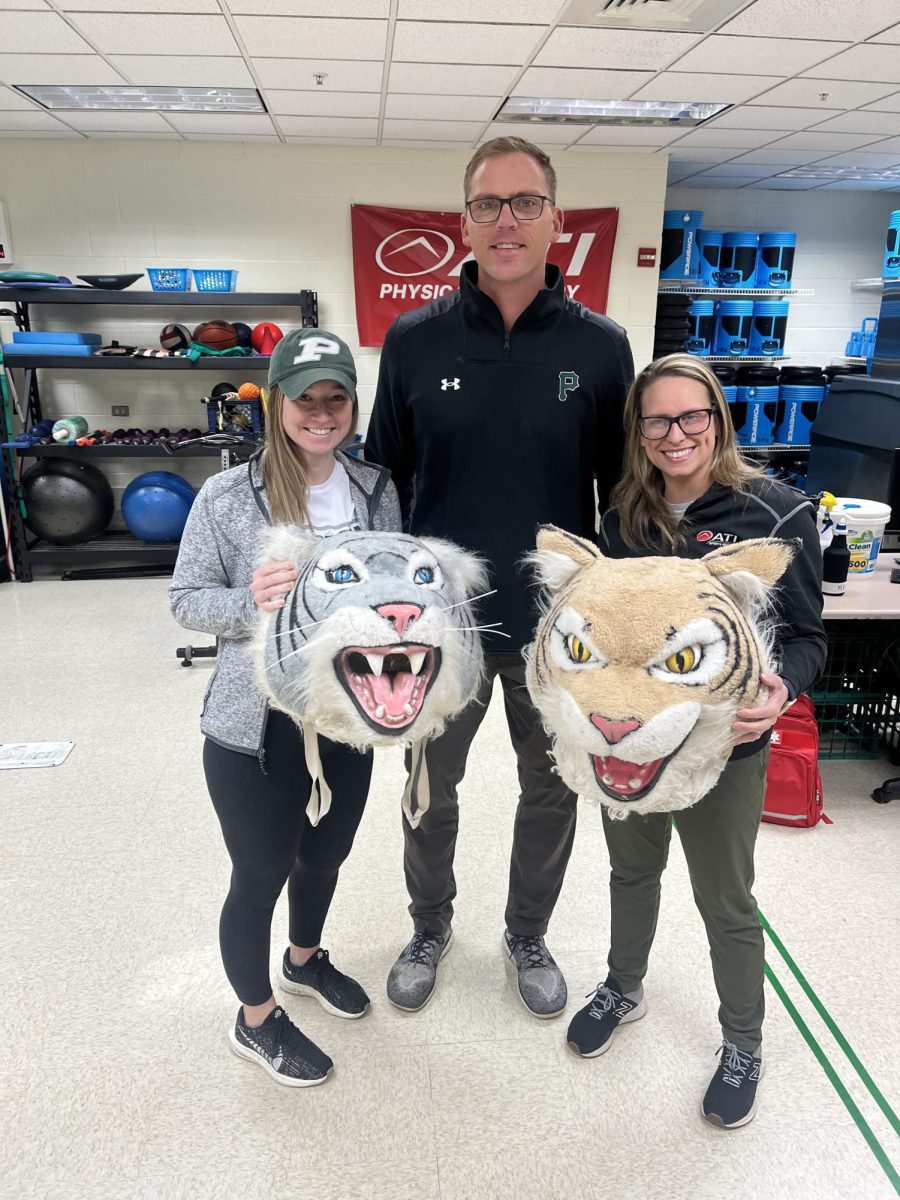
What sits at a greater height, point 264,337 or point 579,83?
point 579,83

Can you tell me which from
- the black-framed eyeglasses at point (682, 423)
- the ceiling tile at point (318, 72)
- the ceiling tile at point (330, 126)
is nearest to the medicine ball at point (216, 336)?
the ceiling tile at point (330, 126)

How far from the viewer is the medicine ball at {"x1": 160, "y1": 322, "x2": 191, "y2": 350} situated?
5258 millimetres

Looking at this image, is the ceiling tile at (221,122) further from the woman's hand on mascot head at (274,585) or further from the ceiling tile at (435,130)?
the woman's hand on mascot head at (274,585)

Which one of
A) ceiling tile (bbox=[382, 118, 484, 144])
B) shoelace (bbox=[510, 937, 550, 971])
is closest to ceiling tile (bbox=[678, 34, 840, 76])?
ceiling tile (bbox=[382, 118, 484, 144])

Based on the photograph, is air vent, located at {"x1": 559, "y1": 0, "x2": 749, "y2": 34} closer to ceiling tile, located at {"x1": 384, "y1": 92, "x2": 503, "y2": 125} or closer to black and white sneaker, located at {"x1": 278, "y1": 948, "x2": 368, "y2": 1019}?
ceiling tile, located at {"x1": 384, "y1": 92, "x2": 503, "y2": 125}

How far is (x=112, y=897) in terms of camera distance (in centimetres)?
Result: 219

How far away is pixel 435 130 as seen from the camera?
16.2 feet

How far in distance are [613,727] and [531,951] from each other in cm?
110

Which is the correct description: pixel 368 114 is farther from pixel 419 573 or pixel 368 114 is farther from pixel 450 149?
pixel 419 573

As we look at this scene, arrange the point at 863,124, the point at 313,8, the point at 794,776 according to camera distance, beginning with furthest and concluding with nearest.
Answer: the point at 863,124
the point at 313,8
the point at 794,776

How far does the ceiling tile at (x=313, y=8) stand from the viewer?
3088 mm

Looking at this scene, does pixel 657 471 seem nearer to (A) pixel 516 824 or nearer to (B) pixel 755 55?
(A) pixel 516 824

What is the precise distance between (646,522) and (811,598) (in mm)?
319

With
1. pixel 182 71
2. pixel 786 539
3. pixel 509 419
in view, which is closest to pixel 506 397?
pixel 509 419
